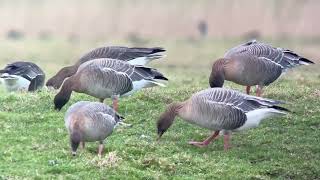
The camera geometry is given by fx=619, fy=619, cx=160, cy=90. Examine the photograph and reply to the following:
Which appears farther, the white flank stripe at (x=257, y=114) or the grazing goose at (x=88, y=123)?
the white flank stripe at (x=257, y=114)

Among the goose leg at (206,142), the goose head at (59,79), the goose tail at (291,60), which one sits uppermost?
the goose tail at (291,60)

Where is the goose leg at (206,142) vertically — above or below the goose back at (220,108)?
below

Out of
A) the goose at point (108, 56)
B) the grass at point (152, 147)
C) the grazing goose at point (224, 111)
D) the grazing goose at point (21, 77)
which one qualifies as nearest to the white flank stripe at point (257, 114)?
the grazing goose at point (224, 111)

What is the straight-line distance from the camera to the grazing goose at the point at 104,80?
46.0ft

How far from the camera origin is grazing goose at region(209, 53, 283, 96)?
15094mm

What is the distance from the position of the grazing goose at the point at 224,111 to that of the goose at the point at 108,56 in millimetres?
4406

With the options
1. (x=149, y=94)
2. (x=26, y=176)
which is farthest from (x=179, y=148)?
(x=149, y=94)

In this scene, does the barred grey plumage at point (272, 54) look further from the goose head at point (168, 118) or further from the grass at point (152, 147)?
the goose head at point (168, 118)

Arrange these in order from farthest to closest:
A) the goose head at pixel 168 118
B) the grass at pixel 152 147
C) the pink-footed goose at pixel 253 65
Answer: the pink-footed goose at pixel 253 65
the goose head at pixel 168 118
the grass at pixel 152 147

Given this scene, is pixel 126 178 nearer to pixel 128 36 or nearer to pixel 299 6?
pixel 128 36

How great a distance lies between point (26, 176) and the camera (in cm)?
980

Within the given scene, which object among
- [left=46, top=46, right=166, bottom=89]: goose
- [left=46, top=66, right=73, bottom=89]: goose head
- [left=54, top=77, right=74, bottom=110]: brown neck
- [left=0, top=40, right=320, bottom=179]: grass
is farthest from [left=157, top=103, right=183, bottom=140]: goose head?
[left=46, top=66, right=73, bottom=89]: goose head

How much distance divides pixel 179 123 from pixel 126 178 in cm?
454

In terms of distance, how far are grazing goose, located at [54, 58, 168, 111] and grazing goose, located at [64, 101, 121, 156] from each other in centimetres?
247
